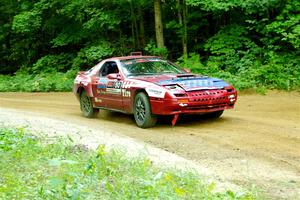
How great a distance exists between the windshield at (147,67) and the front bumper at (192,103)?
1.31m

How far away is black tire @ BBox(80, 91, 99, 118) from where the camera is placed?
11.8 metres

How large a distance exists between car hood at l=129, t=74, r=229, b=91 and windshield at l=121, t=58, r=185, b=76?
50 centimetres

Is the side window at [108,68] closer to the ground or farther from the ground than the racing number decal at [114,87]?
farther from the ground

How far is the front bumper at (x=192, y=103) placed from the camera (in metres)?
8.95

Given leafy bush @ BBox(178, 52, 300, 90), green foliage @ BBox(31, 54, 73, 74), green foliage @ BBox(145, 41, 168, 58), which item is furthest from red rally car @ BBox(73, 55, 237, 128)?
green foliage @ BBox(31, 54, 73, 74)

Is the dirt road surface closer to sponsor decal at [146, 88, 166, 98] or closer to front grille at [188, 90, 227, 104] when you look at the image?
front grille at [188, 90, 227, 104]

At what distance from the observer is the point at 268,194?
16.6 feet

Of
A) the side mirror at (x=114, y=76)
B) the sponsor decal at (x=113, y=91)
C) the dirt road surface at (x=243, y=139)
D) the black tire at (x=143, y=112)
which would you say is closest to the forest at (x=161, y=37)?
the dirt road surface at (x=243, y=139)

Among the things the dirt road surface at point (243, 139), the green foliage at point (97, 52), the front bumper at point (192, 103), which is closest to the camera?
the dirt road surface at point (243, 139)

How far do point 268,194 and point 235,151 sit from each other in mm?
2012

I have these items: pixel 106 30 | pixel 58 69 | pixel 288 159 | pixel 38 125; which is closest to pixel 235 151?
pixel 288 159

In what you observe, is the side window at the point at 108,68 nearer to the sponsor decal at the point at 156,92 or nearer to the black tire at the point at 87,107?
the black tire at the point at 87,107

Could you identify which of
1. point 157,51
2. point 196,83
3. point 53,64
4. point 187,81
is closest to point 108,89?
point 187,81

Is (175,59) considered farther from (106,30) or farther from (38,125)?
(38,125)
